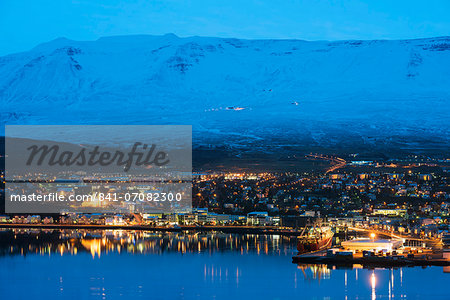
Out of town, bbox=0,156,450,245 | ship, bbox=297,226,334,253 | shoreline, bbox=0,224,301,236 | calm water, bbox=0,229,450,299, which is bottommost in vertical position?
calm water, bbox=0,229,450,299

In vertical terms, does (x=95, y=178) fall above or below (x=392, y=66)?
below

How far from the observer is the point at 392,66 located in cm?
6303

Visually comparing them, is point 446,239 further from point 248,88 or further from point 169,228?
point 248,88

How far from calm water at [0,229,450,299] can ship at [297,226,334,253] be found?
49cm

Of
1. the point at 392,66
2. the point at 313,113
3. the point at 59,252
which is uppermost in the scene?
the point at 392,66

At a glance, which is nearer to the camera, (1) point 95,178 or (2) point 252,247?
(2) point 252,247

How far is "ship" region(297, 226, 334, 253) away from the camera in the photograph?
949 inches

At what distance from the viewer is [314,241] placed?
960 inches

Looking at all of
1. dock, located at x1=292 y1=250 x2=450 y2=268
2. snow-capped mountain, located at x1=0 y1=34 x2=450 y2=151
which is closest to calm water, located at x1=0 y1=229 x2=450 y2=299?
dock, located at x1=292 y1=250 x2=450 y2=268

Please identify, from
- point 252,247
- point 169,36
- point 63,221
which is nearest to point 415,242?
point 252,247

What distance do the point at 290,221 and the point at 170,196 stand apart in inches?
294

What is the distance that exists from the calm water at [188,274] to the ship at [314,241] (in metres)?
0.49

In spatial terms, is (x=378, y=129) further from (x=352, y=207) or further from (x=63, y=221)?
(x=63, y=221)

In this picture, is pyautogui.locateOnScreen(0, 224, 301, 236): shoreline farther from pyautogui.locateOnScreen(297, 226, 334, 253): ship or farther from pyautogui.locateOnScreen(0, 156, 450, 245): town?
pyautogui.locateOnScreen(297, 226, 334, 253): ship
